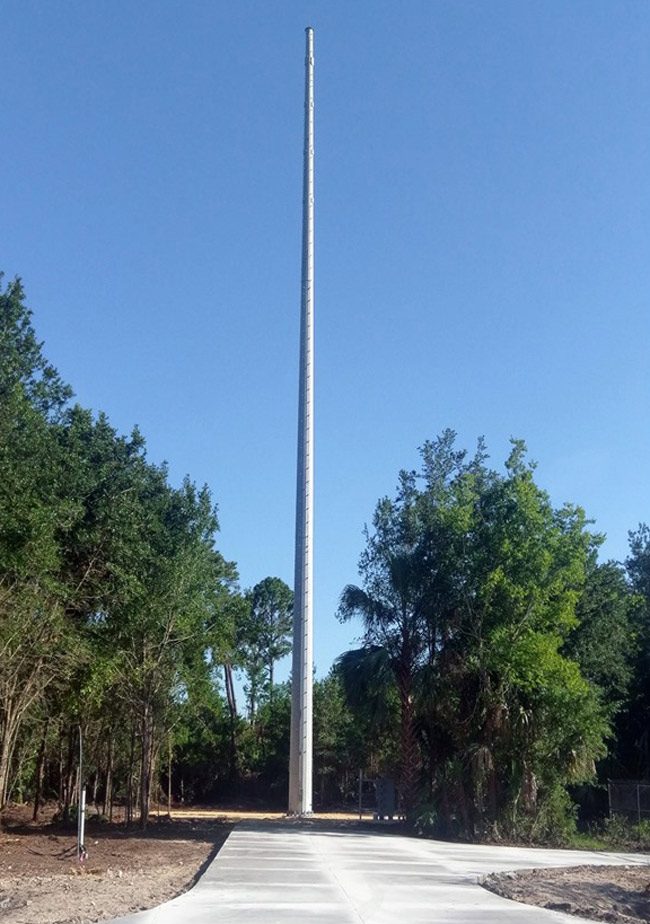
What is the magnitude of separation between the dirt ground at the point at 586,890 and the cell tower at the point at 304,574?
41.2 feet

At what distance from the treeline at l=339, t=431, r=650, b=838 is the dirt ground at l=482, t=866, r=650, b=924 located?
8.01 m

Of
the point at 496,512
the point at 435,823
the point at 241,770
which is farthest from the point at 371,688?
the point at 241,770

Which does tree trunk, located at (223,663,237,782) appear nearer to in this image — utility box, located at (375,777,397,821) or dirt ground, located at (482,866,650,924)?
utility box, located at (375,777,397,821)

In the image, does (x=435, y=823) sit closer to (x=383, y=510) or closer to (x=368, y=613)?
(x=368, y=613)

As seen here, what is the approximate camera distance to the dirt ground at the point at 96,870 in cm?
1215

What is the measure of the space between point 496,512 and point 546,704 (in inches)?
213

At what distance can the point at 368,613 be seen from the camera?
31312 mm

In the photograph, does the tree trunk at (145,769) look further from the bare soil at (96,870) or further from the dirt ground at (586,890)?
the dirt ground at (586,890)

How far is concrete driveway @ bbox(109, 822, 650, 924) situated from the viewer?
1170 centimetres

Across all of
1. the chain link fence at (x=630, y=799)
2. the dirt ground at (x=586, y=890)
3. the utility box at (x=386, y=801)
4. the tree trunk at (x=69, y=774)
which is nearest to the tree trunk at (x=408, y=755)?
the utility box at (x=386, y=801)

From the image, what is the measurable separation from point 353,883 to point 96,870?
4.40m

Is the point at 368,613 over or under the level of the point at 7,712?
over

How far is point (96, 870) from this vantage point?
54.3ft

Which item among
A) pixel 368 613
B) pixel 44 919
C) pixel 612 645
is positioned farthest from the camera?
pixel 612 645
